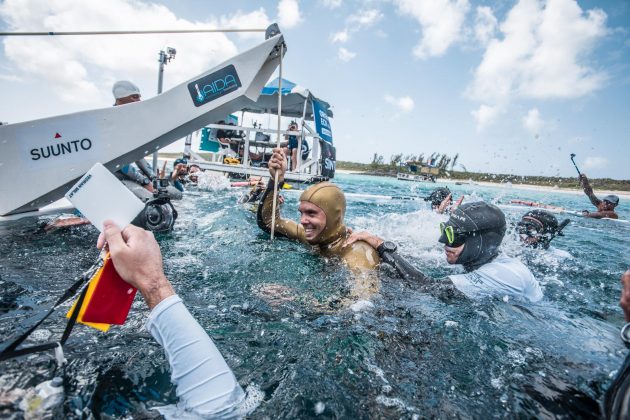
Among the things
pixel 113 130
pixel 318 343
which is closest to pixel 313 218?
pixel 318 343

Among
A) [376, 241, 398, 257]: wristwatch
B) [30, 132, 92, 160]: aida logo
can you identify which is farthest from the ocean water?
[30, 132, 92, 160]: aida logo

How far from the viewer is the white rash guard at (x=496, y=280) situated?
3.23 m

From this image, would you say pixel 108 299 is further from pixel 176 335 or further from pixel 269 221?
pixel 269 221

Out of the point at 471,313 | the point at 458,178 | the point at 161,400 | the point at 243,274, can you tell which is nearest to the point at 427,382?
the point at 471,313

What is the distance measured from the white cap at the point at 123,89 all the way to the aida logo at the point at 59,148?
3.91ft

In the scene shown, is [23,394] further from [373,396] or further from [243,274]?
[243,274]

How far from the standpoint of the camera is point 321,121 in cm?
1280

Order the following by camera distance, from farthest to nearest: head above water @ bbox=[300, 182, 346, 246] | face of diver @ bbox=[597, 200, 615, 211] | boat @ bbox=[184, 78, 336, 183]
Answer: face of diver @ bbox=[597, 200, 615, 211] → boat @ bbox=[184, 78, 336, 183] → head above water @ bbox=[300, 182, 346, 246]

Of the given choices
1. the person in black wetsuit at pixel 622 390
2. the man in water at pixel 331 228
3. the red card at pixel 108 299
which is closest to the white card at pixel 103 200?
the red card at pixel 108 299

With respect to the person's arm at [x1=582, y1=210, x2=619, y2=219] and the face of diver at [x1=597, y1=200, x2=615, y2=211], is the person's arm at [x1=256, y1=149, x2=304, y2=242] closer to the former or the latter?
the person's arm at [x1=582, y1=210, x2=619, y2=219]

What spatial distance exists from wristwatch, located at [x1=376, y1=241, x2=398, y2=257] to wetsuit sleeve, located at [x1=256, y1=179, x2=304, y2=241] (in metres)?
1.54

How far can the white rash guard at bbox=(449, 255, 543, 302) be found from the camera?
3.23 meters

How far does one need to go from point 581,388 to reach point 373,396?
55.2 inches

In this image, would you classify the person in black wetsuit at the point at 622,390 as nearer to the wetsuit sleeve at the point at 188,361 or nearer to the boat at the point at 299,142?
the wetsuit sleeve at the point at 188,361
